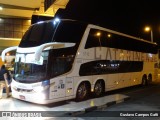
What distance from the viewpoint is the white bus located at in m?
10.0

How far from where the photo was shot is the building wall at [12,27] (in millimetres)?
26953

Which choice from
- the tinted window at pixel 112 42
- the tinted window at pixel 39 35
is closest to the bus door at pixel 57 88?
the tinted window at pixel 39 35

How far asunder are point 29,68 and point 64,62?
1.60 m

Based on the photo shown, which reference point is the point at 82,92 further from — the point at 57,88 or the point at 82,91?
the point at 57,88

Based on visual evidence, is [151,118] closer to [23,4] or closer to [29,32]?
[29,32]

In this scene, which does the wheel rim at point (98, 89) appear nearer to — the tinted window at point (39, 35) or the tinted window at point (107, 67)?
the tinted window at point (107, 67)

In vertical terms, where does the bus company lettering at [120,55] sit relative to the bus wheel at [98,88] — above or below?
above

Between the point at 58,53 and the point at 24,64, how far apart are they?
1.75m

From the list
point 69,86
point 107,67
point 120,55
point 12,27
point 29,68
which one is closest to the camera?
point 29,68

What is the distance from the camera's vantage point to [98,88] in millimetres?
13344

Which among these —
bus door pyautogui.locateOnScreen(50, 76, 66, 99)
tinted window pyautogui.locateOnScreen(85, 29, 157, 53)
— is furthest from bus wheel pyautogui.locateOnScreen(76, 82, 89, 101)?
tinted window pyautogui.locateOnScreen(85, 29, 157, 53)

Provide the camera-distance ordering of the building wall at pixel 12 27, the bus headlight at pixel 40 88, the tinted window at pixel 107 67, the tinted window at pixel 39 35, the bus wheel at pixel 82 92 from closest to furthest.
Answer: the bus headlight at pixel 40 88, the tinted window at pixel 39 35, the bus wheel at pixel 82 92, the tinted window at pixel 107 67, the building wall at pixel 12 27

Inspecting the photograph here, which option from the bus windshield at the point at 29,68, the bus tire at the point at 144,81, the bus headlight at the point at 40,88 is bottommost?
the bus tire at the point at 144,81

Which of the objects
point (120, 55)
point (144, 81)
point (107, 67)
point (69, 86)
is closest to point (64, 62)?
point (69, 86)
